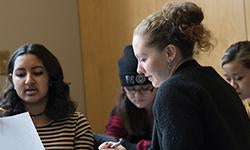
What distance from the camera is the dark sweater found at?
0.92 meters

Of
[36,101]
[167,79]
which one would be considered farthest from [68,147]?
[167,79]

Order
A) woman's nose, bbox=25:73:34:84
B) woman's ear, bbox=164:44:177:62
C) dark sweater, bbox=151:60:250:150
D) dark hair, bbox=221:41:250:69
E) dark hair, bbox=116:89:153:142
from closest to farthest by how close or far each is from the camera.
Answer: dark sweater, bbox=151:60:250:150, woman's ear, bbox=164:44:177:62, woman's nose, bbox=25:73:34:84, dark hair, bbox=221:41:250:69, dark hair, bbox=116:89:153:142

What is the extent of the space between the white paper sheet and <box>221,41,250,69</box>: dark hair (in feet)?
2.74

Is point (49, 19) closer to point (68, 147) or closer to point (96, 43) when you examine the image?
point (96, 43)

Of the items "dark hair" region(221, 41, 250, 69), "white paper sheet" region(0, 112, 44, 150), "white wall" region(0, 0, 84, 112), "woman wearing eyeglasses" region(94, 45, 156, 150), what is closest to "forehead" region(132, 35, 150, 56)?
"white paper sheet" region(0, 112, 44, 150)

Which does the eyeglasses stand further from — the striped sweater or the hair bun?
the hair bun

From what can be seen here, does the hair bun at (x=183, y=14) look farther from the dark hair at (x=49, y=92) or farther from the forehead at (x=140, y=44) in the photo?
the dark hair at (x=49, y=92)

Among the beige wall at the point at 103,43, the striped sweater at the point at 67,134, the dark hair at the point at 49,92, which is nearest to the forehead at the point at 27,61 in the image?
the dark hair at the point at 49,92

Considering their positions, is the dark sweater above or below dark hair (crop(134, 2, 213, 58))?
below

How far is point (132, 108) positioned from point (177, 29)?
833mm

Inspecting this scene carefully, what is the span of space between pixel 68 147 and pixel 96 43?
4.15 ft

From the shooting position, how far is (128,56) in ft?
5.84

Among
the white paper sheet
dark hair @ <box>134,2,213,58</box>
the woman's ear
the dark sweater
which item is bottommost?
the white paper sheet

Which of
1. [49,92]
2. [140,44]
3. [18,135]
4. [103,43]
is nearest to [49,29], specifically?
[103,43]
